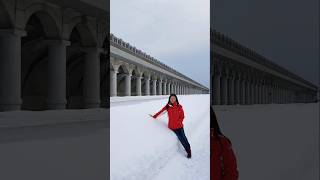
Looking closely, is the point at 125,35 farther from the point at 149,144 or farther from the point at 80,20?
the point at 80,20

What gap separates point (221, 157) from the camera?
11.8ft

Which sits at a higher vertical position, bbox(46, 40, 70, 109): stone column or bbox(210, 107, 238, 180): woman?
bbox(46, 40, 70, 109): stone column

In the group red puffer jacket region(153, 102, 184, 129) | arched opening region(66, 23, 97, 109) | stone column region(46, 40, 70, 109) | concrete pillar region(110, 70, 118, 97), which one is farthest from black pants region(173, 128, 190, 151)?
arched opening region(66, 23, 97, 109)

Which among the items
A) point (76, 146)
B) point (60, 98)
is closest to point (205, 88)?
point (76, 146)

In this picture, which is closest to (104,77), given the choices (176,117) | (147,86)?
(147,86)

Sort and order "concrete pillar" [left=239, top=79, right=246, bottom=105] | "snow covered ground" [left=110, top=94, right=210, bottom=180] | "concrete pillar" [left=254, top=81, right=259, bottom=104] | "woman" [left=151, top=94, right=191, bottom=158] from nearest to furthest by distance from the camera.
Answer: "woman" [left=151, top=94, right=191, bottom=158], "snow covered ground" [left=110, top=94, right=210, bottom=180], "concrete pillar" [left=239, top=79, right=246, bottom=105], "concrete pillar" [left=254, top=81, right=259, bottom=104]

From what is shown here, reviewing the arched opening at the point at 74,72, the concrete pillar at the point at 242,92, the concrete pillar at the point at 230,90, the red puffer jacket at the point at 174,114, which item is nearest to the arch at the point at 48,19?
the arched opening at the point at 74,72

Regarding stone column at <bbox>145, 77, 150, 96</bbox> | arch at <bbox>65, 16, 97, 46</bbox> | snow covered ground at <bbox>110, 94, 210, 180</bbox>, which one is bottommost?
snow covered ground at <bbox>110, 94, 210, 180</bbox>

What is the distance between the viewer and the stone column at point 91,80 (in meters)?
27.3

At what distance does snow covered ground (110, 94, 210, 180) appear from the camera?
6185 mm

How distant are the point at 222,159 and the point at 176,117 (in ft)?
7.44

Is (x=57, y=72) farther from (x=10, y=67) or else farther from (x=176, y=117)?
(x=176, y=117)

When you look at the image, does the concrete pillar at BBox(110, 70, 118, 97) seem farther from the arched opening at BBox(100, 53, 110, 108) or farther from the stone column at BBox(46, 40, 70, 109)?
the arched opening at BBox(100, 53, 110, 108)

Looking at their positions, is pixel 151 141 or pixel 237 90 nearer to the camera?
pixel 151 141
